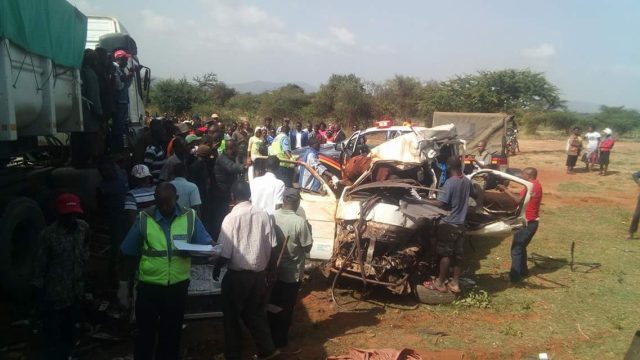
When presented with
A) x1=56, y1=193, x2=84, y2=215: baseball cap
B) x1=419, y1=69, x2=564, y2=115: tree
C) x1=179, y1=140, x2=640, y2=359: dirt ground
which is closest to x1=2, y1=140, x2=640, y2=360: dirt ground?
x1=179, y1=140, x2=640, y2=359: dirt ground

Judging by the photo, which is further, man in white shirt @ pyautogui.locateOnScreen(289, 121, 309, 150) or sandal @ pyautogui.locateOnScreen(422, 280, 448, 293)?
man in white shirt @ pyautogui.locateOnScreen(289, 121, 309, 150)

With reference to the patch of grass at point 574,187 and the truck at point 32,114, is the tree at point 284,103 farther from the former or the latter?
the truck at point 32,114

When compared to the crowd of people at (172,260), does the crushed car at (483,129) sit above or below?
above

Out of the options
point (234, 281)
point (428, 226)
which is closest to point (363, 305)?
point (428, 226)

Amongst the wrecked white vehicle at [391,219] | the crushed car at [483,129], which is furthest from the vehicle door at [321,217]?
the crushed car at [483,129]

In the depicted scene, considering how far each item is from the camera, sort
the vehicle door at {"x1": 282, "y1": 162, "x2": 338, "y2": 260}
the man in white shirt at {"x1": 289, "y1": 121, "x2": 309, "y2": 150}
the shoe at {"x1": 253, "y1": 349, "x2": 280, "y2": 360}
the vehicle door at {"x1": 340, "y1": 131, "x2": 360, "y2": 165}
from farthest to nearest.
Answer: the man in white shirt at {"x1": 289, "y1": 121, "x2": 309, "y2": 150} → the vehicle door at {"x1": 340, "y1": 131, "x2": 360, "y2": 165} → the vehicle door at {"x1": 282, "y1": 162, "x2": 338, "y2": 260} → the shoe at {"x1": 253, "y1": 349, "x2": 280, "y2": 360}

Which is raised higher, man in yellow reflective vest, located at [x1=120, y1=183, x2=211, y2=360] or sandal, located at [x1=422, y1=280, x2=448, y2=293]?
man in yellow reflective vest, located at [x1=120, y1=183, x2=211, y2=360]

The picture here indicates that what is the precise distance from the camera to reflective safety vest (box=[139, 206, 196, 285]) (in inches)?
147

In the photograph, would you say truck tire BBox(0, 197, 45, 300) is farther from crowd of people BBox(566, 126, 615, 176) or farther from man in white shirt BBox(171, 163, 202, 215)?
crowd of people BBox(566, 126, 615, 176)

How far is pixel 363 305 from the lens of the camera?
20.5ft

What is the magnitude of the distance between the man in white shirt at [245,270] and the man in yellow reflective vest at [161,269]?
0.45 metres

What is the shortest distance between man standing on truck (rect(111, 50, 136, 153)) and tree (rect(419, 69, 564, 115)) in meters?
24.4

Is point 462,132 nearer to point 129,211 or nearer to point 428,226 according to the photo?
point 428,226

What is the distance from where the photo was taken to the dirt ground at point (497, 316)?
202 inches
